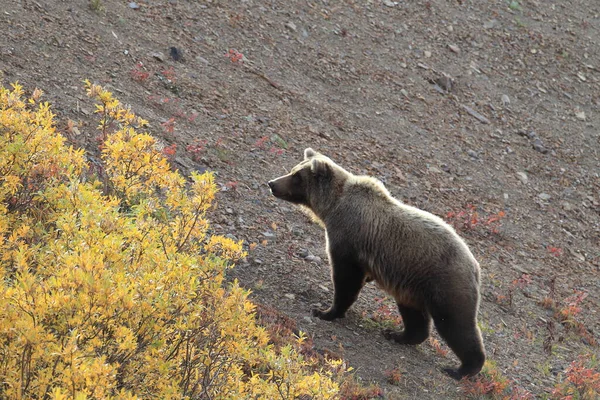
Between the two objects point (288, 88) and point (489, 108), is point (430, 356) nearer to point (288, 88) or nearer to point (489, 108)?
point (288, 88)

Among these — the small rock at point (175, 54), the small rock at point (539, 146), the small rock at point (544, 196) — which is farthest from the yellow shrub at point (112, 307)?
the small rock at point (539, 146)

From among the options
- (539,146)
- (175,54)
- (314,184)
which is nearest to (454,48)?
(539,146)

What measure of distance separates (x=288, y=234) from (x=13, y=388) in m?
6.32

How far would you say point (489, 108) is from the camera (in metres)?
16.7

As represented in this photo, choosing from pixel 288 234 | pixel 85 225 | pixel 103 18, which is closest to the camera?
pixel 85 225

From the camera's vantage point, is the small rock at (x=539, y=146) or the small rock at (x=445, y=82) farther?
the small rock at (x=445, y=82)

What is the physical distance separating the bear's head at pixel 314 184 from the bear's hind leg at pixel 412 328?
1477 millimetres

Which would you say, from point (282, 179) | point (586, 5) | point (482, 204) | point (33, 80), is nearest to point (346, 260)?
point (282, 179)

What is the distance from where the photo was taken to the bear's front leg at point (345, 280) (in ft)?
25.5

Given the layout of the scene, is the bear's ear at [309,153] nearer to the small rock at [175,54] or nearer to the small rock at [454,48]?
the small rock at [175,54]

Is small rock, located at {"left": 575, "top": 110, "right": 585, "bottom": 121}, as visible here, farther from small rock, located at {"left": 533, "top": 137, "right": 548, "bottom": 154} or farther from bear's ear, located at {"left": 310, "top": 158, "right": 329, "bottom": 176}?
bear's ear, located at {"left": 310, "top": 158, "right": 329, "bottom": 176}

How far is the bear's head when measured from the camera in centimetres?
825

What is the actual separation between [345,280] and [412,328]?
91 centimetres

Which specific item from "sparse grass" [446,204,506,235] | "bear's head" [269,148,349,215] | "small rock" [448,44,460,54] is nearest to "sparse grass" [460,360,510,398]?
"bear's head" [269,148,349,215]
